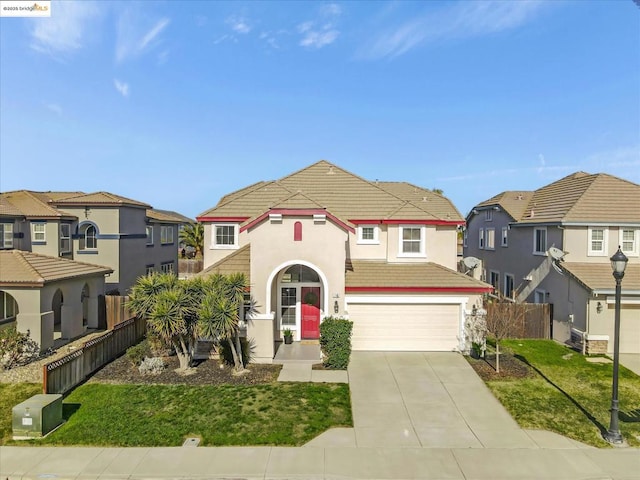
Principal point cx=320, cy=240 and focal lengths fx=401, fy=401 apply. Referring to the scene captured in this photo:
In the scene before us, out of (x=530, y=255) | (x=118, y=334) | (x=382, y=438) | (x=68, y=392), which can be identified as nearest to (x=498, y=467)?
(x=382, y=438)

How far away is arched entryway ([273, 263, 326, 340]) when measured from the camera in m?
17.0

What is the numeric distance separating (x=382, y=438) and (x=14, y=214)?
20078 millimetres

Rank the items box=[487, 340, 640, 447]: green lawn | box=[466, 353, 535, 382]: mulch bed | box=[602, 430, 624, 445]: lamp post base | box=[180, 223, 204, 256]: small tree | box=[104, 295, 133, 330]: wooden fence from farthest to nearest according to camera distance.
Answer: box=[180, 223, 204, 256]: small tree
box=[104, 295, 133, 330]: wooden fence
box=[466, 353, 535, 382]: mulch bed
box=[487, 340, 640, 447]: green lawn
box=[602, 430, 624, 445]: lamp post base

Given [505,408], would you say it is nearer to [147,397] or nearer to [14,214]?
[147,397]

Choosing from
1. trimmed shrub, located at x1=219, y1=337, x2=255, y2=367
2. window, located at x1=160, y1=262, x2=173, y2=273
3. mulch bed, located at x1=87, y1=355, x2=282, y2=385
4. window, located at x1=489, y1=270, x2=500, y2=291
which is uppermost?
window, located at x1=160, y1=262, x2=173, y2=273

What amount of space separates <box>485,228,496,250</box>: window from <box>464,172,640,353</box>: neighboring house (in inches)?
48.9

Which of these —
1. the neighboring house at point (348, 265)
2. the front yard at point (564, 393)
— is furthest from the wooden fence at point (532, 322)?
the neighboring house at point (348, 265)

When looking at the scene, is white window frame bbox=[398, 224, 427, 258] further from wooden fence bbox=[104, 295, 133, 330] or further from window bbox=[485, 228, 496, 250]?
wooden fence bbox=[104, 295, 133, 330]

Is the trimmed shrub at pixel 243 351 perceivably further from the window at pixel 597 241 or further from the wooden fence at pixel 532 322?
the window at pixel 597 241

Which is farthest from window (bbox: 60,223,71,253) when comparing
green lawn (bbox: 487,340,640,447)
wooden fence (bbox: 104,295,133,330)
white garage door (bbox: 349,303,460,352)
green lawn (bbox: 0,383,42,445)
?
green lawn (bbox: 487,340,640,447)

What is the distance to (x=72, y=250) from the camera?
23.8 metres

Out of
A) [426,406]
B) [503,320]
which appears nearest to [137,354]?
[426,406]

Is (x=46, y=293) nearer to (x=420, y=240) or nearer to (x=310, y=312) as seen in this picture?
(x=310, y=312)

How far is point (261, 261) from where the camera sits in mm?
15094
